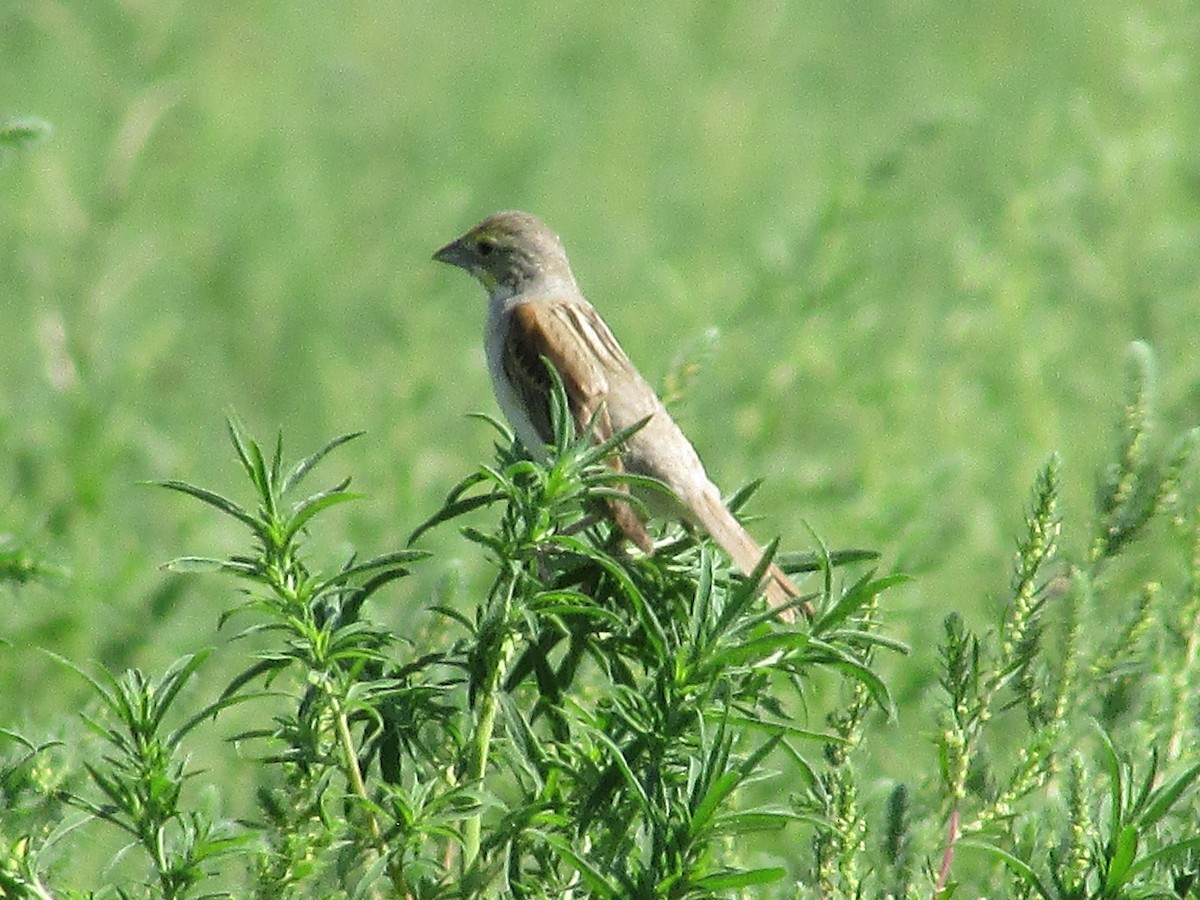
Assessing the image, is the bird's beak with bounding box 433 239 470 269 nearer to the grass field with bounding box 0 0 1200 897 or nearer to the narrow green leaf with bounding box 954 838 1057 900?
the grass field with bounding box 0 0 1200 897

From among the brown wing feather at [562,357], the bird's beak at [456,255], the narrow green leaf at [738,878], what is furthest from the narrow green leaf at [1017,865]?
the bird's beak at [456,255]

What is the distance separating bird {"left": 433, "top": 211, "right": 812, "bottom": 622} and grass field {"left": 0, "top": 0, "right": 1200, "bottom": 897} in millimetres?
210

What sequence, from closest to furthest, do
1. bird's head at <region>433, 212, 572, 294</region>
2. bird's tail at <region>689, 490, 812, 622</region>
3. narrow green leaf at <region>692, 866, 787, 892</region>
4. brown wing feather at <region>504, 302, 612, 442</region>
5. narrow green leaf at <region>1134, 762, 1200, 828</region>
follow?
narrow green leaf at <region>692, 866, 787, 892</region>, narrow green leaf at <region>1134, 762, 1200, 828</region>, bird's tail at <region>689, 490, 812, 622</region>, brown wing feather at <region>504, 302, 612, 442</region>, bird's head at <region>433, 212, 572, 294</region>

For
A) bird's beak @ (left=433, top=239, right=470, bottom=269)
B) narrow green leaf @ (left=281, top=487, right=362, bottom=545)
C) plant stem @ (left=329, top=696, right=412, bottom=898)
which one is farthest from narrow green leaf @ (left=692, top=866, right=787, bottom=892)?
bird's beak @ (left=433, top=239, right=470, bottom=269)

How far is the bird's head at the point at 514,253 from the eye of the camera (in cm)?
486

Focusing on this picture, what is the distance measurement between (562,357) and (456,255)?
949 mm

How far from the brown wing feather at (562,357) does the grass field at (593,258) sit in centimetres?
24

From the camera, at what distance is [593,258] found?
894 cm

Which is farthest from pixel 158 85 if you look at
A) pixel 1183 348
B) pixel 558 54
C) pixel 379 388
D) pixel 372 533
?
pixel 558 54

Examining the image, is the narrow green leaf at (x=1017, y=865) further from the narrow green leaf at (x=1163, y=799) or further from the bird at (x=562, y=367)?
the bird at (x=562, y=367)

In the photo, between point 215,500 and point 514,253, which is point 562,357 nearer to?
point 514,253

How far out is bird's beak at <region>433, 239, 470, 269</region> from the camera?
5012 mm

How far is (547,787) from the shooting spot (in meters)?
2.27

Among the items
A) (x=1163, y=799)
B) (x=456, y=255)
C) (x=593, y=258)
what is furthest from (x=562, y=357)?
(x=593, y=258)
